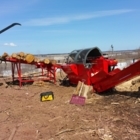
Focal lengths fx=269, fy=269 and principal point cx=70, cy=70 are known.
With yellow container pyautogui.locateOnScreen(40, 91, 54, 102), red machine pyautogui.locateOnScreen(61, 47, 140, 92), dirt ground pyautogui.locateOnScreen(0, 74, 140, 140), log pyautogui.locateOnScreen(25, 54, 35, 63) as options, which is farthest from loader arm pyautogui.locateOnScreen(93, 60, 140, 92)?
log pyautogui.locateOnScreen(25, 54, 35, 63)

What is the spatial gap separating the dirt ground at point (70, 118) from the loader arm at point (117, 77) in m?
0.34

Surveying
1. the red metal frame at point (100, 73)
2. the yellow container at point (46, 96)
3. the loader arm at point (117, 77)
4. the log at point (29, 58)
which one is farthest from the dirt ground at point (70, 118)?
the log at point (29, 58)

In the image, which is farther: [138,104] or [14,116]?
[138,104]

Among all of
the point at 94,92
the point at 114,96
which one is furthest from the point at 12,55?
the point at 114,96

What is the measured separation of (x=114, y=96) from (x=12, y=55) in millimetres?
5150

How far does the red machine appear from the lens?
30.2ft

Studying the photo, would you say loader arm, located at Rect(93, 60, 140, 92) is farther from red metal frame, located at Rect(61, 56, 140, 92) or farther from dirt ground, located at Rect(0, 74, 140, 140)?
dirt ground, located at Rect(0, 74, 140, 140)

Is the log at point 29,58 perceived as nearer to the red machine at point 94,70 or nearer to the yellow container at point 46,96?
the red machine at point 94,70

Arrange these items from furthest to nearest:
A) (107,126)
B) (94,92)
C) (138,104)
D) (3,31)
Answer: (3,31) → (94,92) → (138,104) → (107,126)

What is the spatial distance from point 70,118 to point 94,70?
4.15m

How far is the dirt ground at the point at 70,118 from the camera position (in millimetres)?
5543

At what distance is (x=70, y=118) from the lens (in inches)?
263

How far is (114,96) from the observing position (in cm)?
920

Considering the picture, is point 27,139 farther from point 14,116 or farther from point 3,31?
point 3,31
